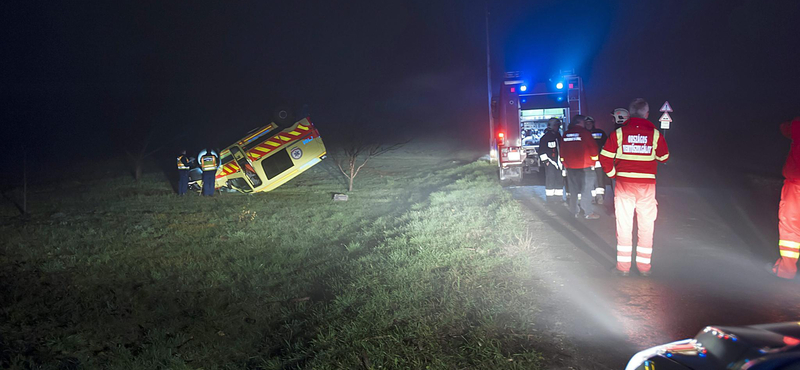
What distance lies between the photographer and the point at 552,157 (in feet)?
31.2

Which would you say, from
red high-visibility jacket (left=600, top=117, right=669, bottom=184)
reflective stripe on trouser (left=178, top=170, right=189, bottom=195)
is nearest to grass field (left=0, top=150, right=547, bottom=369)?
red high-visibility jacket (left=600, top=117, right=669, bottom=184)

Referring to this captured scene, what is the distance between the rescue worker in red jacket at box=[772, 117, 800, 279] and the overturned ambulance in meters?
9.95

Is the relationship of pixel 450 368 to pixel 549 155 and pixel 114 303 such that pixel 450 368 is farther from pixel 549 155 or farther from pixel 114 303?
pixel 549 155

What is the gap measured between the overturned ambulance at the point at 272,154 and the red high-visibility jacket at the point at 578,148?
21.7ft

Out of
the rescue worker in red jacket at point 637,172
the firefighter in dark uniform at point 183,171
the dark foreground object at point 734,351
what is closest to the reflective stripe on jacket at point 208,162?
the firefighter in dark uniform at point 183,171

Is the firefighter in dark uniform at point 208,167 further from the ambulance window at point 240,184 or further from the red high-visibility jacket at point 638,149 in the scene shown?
the red high-visibility jacket at point 638,149

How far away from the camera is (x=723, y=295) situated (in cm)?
477

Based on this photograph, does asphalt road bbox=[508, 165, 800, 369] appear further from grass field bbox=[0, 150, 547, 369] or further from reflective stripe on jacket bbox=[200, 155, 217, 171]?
reflective stripe on jacket bbox=[200, 155, 217, 171]

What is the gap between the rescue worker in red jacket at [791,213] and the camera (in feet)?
16.5

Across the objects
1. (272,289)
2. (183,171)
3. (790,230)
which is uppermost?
(183,171)

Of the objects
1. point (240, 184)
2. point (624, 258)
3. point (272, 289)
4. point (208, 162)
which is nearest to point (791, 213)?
point (624, 258)

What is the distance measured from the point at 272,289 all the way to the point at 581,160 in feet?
17.8

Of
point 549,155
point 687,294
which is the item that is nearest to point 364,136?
point 549,155

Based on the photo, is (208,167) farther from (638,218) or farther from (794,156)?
(794,156)
